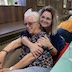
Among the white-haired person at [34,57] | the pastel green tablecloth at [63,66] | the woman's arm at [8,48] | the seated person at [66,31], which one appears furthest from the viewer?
the seated person at [66,31]

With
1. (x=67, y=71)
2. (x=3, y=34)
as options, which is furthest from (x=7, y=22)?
(x=67, y=71)

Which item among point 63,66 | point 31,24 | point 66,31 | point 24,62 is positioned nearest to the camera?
point 63,66

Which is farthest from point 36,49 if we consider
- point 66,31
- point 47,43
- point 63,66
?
point 66,31

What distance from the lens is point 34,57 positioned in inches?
55.7

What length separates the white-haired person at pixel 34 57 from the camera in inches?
54.3

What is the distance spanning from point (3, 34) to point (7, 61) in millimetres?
446

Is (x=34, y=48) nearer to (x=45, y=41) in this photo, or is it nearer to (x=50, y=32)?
(x=45, y=41)

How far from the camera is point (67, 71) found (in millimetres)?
973

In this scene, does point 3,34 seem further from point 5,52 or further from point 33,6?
point 33,6

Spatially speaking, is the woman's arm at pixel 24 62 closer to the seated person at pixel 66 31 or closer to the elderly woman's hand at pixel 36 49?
the elderly woman's hand at pixel 36 49

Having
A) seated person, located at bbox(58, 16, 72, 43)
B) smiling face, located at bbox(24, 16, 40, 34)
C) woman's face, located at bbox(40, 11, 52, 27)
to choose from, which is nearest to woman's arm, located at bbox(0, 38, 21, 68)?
smiling face, located at bbox(24, 16, 40, 34)

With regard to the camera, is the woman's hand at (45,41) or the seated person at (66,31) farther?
the seated person at (66,31)

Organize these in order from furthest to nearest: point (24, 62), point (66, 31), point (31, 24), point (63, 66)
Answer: point (66, 31)
point (31, 24)
point (24, 62)
point (63, 66)

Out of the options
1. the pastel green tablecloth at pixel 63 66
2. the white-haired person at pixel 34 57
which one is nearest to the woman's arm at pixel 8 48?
the white-haired person at pixel 34 57
